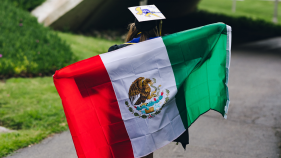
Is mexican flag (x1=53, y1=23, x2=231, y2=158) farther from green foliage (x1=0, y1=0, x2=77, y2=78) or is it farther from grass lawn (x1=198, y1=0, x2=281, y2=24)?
grass lawn (x1=198, y1=0, x2=281, y2=24)

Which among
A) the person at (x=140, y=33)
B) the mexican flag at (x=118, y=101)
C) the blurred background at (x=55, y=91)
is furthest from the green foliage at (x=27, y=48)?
the person at (x=140, y=33)

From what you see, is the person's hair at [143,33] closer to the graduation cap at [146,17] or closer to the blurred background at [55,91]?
the graduation cap at [146,17]

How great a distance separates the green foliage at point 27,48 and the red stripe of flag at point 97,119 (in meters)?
5.42

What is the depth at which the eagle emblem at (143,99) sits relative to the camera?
2646mm

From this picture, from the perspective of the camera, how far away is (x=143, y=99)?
A: 2656 millimetres

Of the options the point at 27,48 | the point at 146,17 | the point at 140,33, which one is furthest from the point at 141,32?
the point at 27,48

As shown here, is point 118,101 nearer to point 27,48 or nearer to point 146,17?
point 146,17

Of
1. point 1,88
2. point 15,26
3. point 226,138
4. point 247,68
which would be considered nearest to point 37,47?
point 15,26

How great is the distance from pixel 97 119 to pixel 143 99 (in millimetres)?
484

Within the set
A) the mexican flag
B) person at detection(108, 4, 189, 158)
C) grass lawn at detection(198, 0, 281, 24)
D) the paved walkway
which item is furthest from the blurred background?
grass lawn at detection(198, 0, 281, 24)

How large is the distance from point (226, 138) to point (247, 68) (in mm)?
6518

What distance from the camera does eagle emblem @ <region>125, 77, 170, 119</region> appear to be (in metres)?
2.65

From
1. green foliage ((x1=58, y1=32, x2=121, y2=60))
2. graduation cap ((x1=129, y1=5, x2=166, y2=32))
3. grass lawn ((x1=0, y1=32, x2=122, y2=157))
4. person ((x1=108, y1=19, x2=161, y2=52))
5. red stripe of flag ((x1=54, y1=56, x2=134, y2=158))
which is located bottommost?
green foliage ((x1=58, y1=32, x2=121, y2=60))

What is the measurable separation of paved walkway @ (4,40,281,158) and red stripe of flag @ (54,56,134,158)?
4.95 ft
